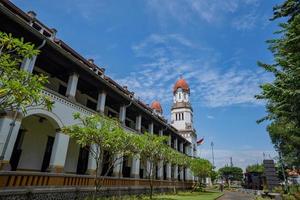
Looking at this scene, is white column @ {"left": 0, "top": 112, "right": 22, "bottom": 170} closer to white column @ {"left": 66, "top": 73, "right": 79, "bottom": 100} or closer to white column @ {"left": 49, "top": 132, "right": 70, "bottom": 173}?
white column @ {"left": 49, "top": 132, "right": 70, "bottom": 173}

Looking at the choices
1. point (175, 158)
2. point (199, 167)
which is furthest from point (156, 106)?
point (175, 158)

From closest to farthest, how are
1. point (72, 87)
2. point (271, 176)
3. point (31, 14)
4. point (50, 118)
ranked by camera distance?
point (50, 118) → point (271, 176) → point (31, 14) → point (72, 87)

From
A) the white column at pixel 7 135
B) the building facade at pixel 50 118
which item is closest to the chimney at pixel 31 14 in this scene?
the building facade at pixel 50 118

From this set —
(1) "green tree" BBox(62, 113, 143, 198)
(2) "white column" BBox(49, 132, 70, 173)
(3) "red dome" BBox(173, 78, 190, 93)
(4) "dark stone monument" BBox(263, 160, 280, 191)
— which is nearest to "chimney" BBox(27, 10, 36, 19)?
(1) "green tree" BBox(62, 113, 143, 198)

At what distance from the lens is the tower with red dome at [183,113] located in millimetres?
45562

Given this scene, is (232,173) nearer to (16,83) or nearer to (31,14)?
(31,14)

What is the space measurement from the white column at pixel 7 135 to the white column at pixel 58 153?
2485 mm

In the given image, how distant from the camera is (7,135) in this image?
9562 millimetres

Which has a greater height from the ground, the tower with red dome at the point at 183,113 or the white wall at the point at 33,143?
the tower with red dome at the point at 183,113

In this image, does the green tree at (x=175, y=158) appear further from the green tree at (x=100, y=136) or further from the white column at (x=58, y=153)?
the white column at (x=58, y=153)

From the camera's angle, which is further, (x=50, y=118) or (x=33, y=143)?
(x=33, y=143)

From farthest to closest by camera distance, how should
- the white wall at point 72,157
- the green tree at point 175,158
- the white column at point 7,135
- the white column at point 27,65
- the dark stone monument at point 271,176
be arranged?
the green tree at point 175,158, the white wall at point 72,157, the dark stone monument at point 271,176, the white column at point 27,65, the white column at point 7,135

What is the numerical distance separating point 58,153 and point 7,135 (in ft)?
10.2

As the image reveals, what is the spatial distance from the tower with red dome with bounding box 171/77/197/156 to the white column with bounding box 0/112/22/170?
121 ft
